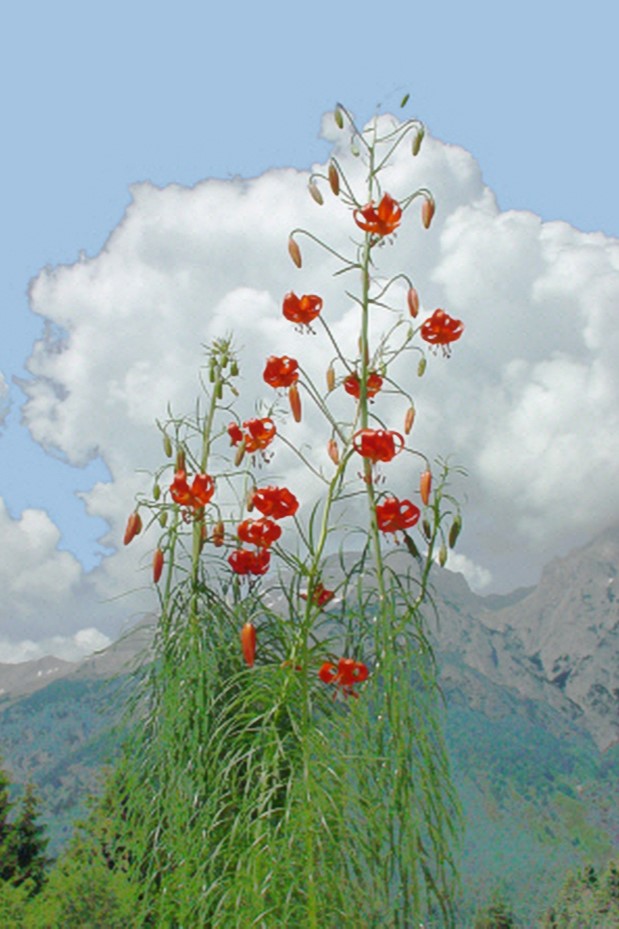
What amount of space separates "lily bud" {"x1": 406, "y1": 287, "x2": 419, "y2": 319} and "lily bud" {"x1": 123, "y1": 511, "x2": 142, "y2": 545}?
3.18ft

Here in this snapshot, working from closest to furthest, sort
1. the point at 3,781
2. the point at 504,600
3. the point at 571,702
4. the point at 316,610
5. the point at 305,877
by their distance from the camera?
the point at 305,877
the point at 316,610
the point at 3,781
the point at 571,702
the point at 504,600

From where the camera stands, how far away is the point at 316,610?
10.2ft

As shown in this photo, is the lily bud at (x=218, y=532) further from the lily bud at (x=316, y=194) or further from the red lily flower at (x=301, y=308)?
the lily bud at (x=316, y=194)

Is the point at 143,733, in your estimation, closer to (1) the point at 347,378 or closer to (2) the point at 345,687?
(2) the point at 345,687

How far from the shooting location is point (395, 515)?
303 cm

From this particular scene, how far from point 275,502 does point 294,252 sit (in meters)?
0.72

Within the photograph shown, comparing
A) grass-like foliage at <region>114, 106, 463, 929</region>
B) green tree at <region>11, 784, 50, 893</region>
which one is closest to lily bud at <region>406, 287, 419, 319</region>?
grass-like foliage at <region>114, 106, 463, 929</region>

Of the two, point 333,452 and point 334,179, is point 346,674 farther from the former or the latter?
point 334,179

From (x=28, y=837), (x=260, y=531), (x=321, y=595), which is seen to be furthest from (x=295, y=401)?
(x=28, y=837)

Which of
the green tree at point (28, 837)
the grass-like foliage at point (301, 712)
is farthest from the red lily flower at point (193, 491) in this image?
the green tree at point (28, 837)

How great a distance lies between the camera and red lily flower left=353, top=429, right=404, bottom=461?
3012 mm

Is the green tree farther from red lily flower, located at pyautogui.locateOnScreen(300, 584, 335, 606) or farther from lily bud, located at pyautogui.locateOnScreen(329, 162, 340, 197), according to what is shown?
lily bud, located at pyautogui.locateOnScreen(329, 162, 340, 197)

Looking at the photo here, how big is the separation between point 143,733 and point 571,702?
10997 centimetres

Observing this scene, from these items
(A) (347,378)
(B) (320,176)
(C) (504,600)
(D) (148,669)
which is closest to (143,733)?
(D) (148,669)
